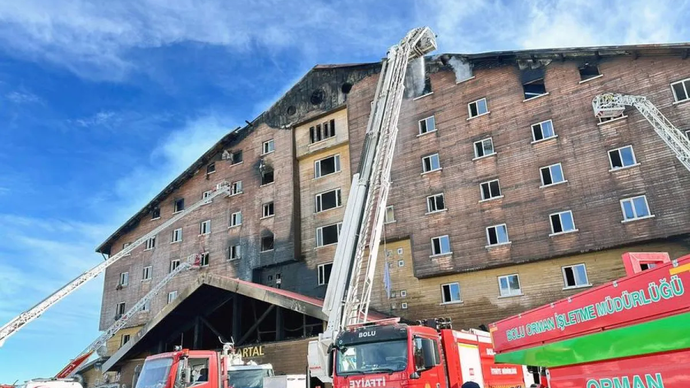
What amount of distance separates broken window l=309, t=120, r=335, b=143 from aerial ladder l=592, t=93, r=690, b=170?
17.6m

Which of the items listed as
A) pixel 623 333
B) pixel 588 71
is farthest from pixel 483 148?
pixel 623 333

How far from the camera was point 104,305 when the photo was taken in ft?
141

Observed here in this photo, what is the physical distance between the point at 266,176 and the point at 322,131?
19.9ft

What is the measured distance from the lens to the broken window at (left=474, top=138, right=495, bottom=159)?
1082 inches

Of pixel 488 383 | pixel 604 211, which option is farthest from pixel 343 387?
pixel 604 211

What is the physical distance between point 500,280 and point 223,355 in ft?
52.6

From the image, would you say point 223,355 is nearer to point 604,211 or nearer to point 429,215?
point 429,215

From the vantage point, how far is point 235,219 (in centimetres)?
3762

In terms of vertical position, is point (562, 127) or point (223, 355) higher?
point (562, 127)

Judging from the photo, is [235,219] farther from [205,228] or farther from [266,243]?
[266,243]

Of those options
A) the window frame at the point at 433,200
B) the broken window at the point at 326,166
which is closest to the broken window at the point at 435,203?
the window frame at the point at 433,200

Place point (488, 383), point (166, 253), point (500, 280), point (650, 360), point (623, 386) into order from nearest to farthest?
1. point (650, 360)
2. point (623, 386)
3. point (488, 383)
4. point (500, 280)
5. point (166, 253)

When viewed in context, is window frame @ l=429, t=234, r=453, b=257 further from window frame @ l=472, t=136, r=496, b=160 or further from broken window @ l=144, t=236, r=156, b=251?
broken window @ l=144, t=236, r=156, b=251

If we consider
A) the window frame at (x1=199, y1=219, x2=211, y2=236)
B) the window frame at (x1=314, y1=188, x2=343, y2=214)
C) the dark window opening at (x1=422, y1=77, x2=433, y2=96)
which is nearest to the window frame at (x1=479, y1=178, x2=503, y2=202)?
the dark window opening at (x1=422, y1=77, x2=433, y2=96)
